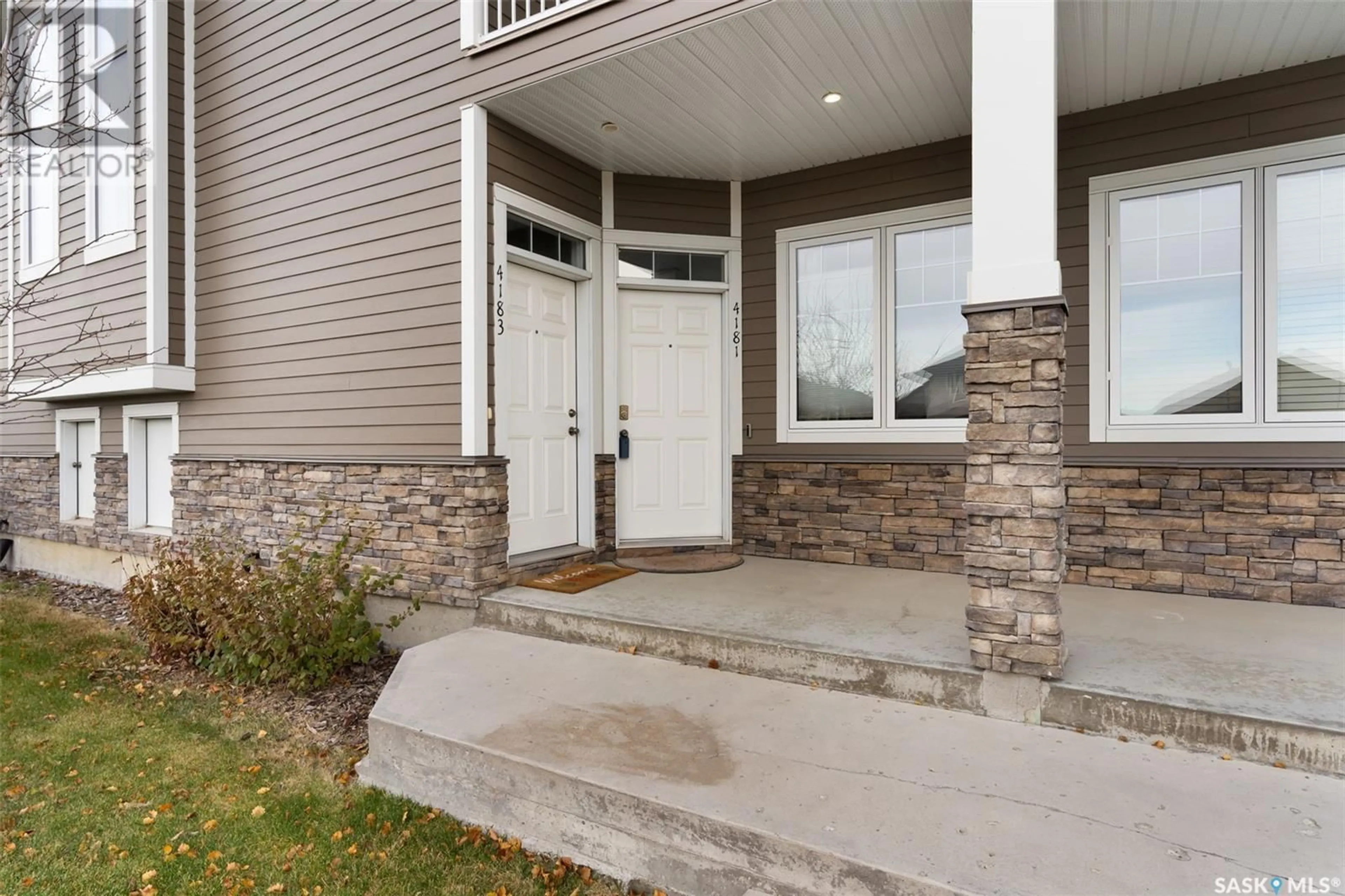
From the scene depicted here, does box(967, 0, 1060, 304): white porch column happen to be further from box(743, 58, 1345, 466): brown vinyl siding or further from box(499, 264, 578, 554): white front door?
box(499, 264, 578, 554): white front door

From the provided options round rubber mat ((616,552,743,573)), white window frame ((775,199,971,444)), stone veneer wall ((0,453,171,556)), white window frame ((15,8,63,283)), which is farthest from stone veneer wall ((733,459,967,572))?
white window frame ((15,8,63,283))

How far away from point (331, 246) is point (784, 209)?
3420mm

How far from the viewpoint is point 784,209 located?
5.36 metres

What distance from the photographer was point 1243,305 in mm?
4008

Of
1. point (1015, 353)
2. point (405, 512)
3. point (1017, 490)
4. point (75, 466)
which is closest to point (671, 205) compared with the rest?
point (405, 512)

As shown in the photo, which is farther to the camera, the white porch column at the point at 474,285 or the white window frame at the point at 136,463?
the white window frame at the point at 136,463

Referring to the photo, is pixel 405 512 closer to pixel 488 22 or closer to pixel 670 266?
pixel 670 266

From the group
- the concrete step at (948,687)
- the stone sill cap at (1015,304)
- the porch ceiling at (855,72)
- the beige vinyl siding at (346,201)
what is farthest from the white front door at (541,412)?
the stone sill cap at (1015,304)

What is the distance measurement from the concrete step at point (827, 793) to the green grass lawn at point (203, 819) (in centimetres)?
16

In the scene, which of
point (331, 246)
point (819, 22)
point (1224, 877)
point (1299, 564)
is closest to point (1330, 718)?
point (1224, 877)

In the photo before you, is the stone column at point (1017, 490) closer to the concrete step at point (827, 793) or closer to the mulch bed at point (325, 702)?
the concrete step at point (827, 793)

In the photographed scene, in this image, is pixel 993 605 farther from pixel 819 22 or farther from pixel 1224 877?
pixel 819 22

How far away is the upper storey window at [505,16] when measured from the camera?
3.93m

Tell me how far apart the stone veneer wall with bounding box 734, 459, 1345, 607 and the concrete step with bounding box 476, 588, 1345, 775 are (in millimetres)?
1449
